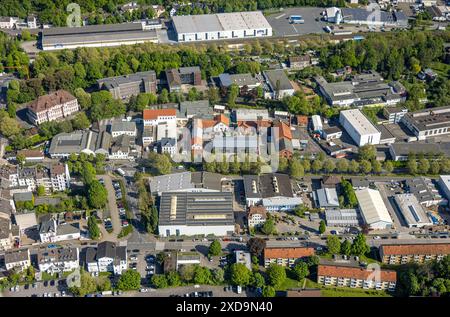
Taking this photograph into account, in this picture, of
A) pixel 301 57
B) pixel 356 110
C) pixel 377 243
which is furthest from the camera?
pixel 301 57

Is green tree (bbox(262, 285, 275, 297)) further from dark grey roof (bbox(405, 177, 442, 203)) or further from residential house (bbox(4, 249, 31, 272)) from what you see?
residential house (bbox(4, 249, 31, 272))

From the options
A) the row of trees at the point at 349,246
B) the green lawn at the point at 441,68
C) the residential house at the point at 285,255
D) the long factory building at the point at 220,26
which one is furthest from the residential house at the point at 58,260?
the green lawn at the point at 441,68

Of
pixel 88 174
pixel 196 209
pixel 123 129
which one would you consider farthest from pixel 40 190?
pixel 196 209

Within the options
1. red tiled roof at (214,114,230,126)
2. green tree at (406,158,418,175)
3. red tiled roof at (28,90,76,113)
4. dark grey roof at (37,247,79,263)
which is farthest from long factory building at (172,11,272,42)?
dark grey roof at (37,247,79,263)

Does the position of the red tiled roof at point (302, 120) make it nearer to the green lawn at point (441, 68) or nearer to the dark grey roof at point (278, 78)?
the dark grey roof at point (278, 78)

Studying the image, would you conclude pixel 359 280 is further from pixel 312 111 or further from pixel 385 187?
pixel 312 111

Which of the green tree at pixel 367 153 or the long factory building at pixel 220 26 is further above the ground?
the long factory building at pixel 220 26

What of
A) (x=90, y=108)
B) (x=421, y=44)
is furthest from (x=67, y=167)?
(x=421, y=44)
